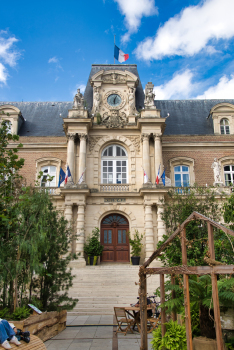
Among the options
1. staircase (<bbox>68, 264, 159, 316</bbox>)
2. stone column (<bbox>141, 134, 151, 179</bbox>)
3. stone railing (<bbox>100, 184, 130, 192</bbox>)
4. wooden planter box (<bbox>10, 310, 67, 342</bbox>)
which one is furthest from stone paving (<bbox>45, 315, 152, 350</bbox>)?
stone column (<bbox>141, 134, 151, 179</bbox>)

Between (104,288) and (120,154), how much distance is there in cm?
1102

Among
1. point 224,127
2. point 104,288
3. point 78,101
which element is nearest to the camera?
point 104,288

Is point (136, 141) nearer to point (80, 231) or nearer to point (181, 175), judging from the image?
point (181, 175)

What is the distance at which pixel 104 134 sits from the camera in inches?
958

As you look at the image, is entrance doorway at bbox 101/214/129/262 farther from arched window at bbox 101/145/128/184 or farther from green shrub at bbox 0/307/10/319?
green shrub at bbox 0/307/10/319

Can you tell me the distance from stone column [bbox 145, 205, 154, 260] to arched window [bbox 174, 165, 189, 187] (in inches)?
184

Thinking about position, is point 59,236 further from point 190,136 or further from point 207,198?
point 190,136

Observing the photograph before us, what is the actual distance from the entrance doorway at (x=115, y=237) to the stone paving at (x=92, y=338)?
10.6 metres

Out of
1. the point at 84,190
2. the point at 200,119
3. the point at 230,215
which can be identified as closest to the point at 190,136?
the point at 200,119

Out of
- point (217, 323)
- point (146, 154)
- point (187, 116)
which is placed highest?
point (187, 116)

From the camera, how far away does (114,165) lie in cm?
2422

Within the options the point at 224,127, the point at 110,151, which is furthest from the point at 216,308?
the point at 224,127

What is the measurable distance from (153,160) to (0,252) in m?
15.9

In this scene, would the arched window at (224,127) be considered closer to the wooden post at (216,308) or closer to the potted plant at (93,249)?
the potted plant at (93,249)
